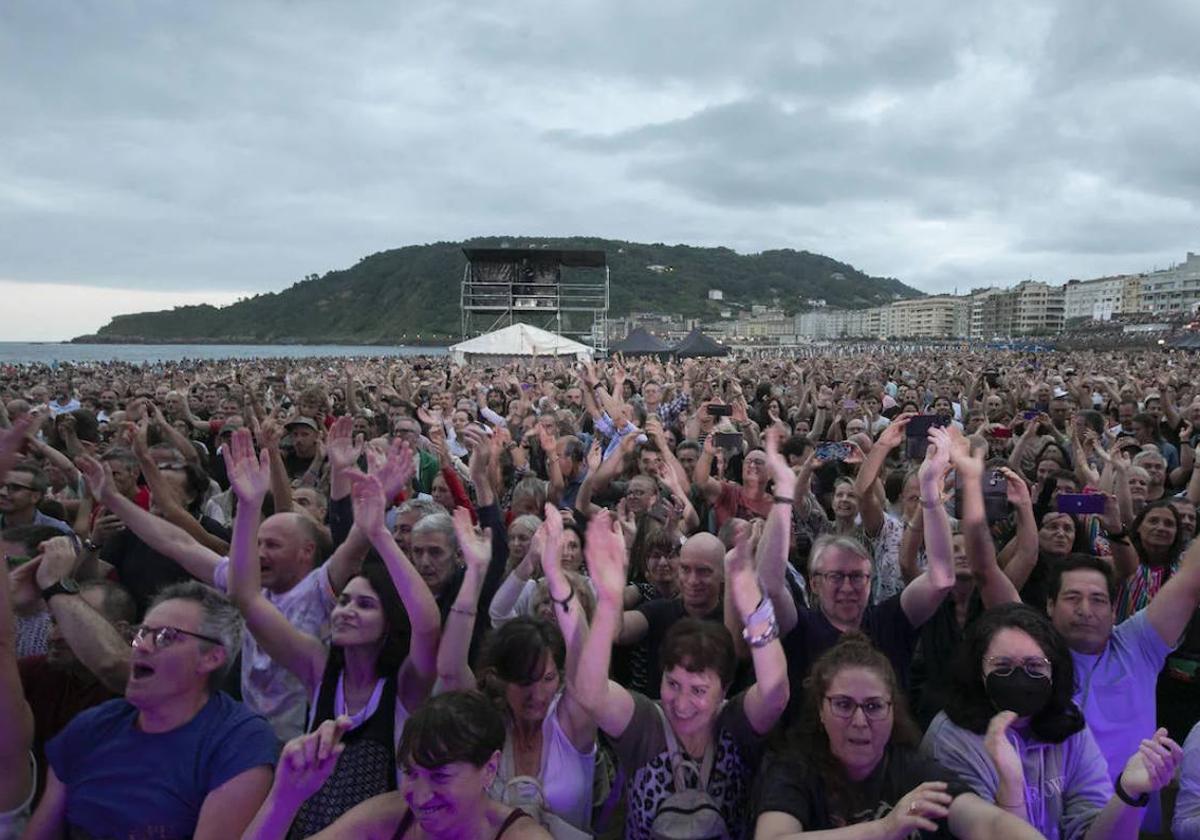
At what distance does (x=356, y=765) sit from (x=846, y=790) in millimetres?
1403

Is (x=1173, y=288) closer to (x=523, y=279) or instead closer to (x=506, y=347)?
(x=523, y=279)

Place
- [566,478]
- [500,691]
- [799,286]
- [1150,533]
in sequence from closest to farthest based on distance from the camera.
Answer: [500,691] < [1150,533] < [566,478] < [799,286]

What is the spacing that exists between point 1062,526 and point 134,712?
388 cm

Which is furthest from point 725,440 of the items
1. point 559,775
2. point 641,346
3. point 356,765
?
point 641,346

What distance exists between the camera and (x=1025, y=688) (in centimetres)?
217

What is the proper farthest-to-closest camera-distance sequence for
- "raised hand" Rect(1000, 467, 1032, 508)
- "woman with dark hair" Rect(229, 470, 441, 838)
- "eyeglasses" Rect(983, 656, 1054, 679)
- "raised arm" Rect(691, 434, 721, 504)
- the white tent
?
the white tent < "raised arm" Rect(691, 434, 721, 504) < "raised hand" Rect(1000, 467, 1032, 508) < "woman with dark hair" Rect(229, 470, 441, 838) < "eyeglasses" Rect(983, 656, 1054, 679)

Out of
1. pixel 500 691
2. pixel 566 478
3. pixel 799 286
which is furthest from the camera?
pixel 799 286

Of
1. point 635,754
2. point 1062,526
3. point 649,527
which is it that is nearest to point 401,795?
point 635,754

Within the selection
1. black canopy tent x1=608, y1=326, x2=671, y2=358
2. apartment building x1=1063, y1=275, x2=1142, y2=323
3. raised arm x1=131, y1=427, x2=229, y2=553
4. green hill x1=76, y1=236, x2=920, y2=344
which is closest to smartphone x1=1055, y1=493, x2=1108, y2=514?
raised arm x1=131, y1=427, x2=229, y2=553

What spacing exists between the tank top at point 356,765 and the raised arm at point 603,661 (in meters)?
0.59

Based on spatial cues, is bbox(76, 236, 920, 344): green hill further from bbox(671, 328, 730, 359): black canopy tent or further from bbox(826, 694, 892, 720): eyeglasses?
bbox(826, 694, 892, 720): eyeglasses

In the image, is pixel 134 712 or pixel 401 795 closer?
pixel 401 795

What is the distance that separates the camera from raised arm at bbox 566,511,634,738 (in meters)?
2.25

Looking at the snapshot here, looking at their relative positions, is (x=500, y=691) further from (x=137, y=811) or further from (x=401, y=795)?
(x=137, y=811)
